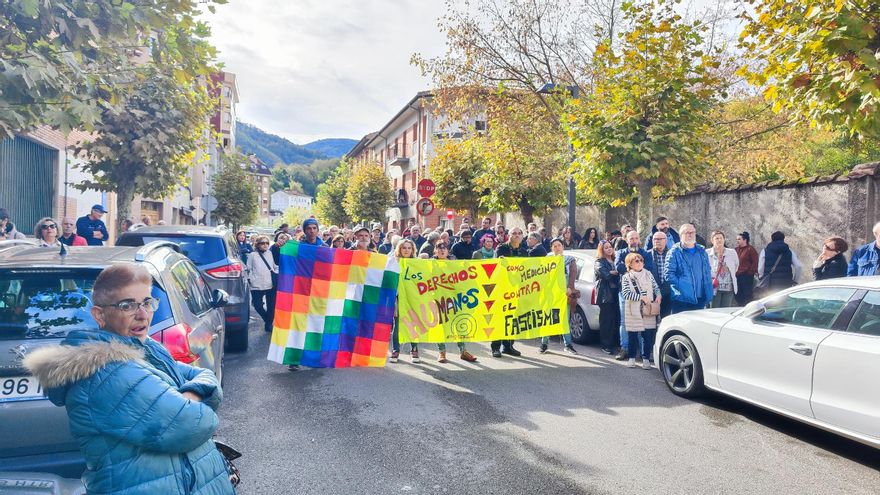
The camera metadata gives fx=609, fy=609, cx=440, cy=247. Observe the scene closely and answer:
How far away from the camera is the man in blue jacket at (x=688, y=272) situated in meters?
7.95

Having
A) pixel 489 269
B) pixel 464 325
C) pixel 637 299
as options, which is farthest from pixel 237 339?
pixel 637 299

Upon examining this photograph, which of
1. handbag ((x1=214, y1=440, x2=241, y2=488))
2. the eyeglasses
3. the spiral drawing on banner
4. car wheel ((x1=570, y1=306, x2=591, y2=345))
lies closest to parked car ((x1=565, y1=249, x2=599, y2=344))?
car wheel ((x1=570, y1=306, x2=591, y2=345))

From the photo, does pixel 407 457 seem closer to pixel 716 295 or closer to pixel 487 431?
pixel 487 431

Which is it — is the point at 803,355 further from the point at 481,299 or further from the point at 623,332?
the point at 481,299

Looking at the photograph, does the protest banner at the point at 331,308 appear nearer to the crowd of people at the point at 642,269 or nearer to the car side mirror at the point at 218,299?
the crowd of people at the point at 642,269

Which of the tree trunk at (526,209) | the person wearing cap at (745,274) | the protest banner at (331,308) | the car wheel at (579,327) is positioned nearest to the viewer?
the protest banner at (331,308)

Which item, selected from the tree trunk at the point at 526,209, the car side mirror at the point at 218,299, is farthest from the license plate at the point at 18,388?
the tree trunk at the point at 526,209

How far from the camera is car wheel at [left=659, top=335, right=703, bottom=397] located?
649 centimetres

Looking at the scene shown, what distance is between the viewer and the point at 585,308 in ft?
31.5

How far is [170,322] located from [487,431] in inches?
115

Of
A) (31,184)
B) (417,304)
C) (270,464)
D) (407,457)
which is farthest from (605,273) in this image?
(31,184)

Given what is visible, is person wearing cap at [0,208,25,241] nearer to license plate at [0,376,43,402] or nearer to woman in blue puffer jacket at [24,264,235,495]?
license plate at [0,376,43,402]

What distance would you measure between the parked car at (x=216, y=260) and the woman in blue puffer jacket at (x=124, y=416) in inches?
257

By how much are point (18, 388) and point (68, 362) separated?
1544 mm
